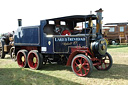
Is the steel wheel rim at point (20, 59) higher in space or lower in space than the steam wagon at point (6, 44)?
lower

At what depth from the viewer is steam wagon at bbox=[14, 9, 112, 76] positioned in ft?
20.4

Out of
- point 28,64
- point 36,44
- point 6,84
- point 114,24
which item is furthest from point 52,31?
point 114,24

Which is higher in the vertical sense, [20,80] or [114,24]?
[114,24]

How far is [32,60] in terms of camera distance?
7809 mm

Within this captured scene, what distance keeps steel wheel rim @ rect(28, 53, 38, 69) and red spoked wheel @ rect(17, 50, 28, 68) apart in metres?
0.29

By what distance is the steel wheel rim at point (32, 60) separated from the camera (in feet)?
24.6

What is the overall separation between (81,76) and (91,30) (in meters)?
1.97

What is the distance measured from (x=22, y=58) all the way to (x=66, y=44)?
2672mm

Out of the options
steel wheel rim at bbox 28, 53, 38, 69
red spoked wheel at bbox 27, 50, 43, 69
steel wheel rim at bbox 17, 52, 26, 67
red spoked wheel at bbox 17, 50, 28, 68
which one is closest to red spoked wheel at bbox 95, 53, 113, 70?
red spoked wheel at bbox 27, 50, 43, 69

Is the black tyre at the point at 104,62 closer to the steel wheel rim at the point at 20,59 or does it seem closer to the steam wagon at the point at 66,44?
the steam wagon at the point at 66,44

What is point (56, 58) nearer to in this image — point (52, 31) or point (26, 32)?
point (52, 31)

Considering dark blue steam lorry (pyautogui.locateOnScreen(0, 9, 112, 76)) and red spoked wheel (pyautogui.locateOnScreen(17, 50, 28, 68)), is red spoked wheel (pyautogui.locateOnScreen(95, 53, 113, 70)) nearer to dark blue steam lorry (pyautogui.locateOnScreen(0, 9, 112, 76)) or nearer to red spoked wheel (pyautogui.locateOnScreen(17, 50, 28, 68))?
dark blue steam lorry (pyautogui.locateOnScreen(0, 9, 112, 76))

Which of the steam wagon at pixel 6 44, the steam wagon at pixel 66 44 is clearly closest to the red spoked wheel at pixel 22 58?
the steam wagon at pixel 66 44

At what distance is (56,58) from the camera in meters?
7.68
